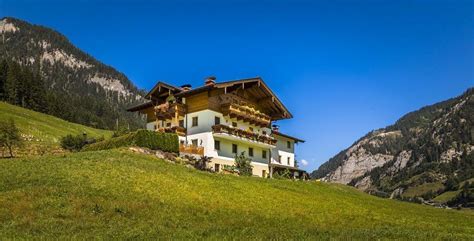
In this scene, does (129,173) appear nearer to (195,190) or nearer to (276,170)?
(195,190)

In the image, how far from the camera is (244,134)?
192 feet

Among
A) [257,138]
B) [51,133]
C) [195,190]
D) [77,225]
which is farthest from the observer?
[51,133]

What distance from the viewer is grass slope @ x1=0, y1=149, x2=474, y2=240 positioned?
1678 centimetres

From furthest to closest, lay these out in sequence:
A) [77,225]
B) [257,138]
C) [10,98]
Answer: [10,98]
[257,138]
[77,225]

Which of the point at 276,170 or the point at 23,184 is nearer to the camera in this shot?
the point at 23,184

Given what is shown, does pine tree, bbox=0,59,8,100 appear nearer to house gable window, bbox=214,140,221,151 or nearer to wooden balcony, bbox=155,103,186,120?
wooden balcony, bbox=155,103,186,120

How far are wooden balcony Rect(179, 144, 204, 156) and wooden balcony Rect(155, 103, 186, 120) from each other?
6.66 m

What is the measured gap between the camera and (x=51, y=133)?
252ft

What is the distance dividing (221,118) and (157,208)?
35709mm

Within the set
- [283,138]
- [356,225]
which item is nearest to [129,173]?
[356,225]

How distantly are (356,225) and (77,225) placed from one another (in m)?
15.5

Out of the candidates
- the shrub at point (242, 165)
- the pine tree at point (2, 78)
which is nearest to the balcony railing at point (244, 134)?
the shrub at point (242, 165)

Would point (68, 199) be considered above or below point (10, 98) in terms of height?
below

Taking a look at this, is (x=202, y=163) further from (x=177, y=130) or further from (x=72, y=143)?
(x=72, y=143)
